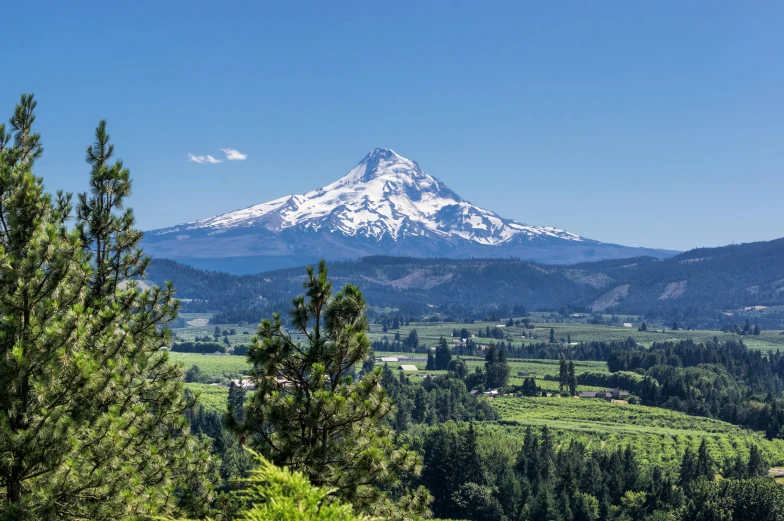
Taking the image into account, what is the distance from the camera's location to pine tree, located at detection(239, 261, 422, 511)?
20531 mm

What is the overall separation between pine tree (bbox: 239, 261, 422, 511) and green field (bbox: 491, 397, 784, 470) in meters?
88.0

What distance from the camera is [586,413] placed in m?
142

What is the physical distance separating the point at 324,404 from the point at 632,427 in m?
122

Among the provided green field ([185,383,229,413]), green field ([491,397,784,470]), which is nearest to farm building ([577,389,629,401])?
green field ([491,397,784,470])

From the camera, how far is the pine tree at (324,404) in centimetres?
2053

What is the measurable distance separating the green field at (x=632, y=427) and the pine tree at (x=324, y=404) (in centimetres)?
8801

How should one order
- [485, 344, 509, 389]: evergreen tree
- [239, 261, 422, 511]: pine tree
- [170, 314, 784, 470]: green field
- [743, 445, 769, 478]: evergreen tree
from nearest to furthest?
[239, 261, 422, 511]: pine tree < [743, 445, 769, 478]: evergreen tree < [170, 314, 784, 470]: green field < [485, 344, 509, 389]: evergreen tree

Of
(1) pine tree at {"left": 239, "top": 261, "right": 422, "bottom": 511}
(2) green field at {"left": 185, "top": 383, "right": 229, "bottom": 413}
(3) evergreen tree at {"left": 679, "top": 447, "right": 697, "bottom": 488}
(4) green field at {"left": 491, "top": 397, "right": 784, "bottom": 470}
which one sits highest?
(1) pine tree at {"left": 239, "top": 261, "right": 422, "bottom": 511}

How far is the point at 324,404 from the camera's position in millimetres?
20062

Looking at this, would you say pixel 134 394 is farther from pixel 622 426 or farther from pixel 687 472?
pixel 622 426

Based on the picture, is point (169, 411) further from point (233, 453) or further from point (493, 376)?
point (493, 376)

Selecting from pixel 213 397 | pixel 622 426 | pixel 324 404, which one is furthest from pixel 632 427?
pixel 324 404

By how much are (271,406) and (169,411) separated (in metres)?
5.30

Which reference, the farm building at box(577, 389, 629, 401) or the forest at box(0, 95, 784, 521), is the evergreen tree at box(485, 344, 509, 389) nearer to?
the farm building at box(577, 389, 629, 401)
